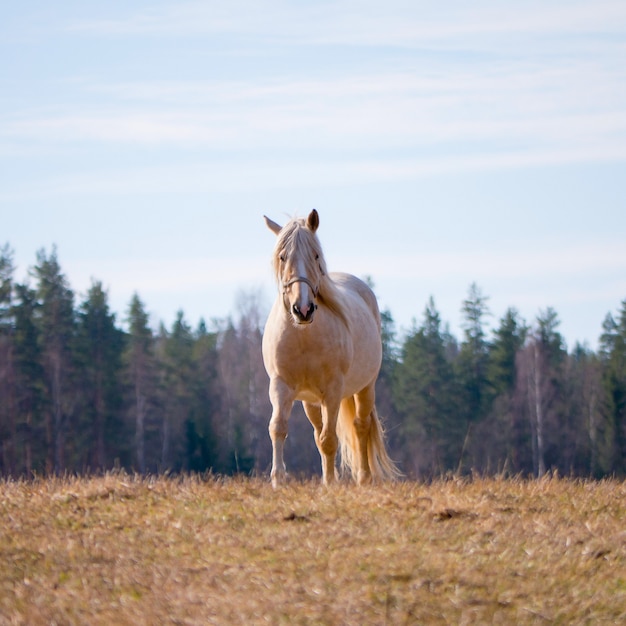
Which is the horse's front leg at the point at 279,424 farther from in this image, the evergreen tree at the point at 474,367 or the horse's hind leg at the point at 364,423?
the evergreen tree at the point at 474,367

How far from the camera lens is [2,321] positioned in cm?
5084

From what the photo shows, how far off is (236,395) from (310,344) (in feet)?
174

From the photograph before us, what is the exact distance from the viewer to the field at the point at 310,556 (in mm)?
6016

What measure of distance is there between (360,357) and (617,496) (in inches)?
127

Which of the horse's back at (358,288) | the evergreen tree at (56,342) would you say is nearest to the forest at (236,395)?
the evergreen tree at (56,342)

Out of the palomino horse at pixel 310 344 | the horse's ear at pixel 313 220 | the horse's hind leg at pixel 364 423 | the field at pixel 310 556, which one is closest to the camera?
the field at pixel 310 556

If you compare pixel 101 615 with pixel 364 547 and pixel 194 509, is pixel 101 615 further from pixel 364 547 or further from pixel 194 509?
pixel 194 509

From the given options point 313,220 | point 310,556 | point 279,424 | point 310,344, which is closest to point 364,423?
point 310,344

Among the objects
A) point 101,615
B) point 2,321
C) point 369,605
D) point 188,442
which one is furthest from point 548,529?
point 188,442

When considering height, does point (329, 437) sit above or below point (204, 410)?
above

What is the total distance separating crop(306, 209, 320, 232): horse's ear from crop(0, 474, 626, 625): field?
2464 mm

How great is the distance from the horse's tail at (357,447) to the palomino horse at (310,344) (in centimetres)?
26

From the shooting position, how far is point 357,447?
12172 mm

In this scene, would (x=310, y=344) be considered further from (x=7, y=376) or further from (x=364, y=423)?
(x=7, y=376)
